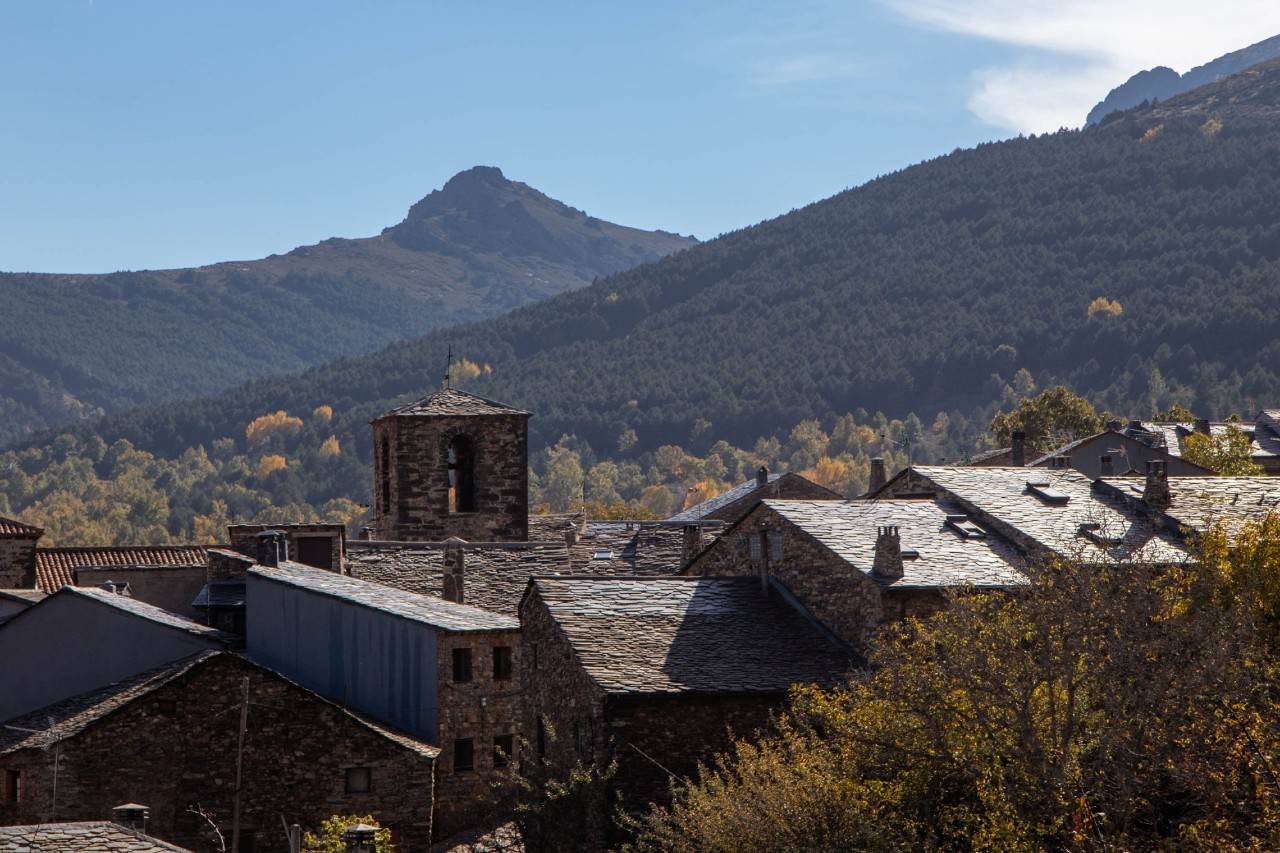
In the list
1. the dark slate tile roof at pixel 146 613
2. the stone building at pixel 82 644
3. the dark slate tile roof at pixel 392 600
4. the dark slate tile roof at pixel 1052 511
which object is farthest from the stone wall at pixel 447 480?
the dark slate tile roof at pixel 1052 511

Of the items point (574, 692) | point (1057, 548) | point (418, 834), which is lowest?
point (418, 834)

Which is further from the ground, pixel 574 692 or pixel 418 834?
pixel 574 692

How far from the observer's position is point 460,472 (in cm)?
5362

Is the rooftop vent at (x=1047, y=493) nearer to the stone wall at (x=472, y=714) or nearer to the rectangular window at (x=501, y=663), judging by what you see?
the stone wall at (x=472, y=714)

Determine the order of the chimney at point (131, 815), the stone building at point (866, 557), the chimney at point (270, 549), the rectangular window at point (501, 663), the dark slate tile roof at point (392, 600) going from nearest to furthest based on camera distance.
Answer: the chimney at point (131, 815) < the stone building at point (866, 557) < the dark slate tile roof at point (392, 600) < the rectangular window at point (501, 663) < the chimney at point (270, 549)

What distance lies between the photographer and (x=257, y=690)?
3091 centimetres

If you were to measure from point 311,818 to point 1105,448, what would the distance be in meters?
54.3

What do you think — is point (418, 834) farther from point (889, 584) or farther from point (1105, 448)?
point (1105, 448)

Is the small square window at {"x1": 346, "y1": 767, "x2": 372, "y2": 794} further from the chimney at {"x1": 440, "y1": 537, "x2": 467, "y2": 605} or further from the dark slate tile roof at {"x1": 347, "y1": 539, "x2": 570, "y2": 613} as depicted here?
the chimney at {"x1": 440, "y1": 537, "x2": 467, "y2": 605}

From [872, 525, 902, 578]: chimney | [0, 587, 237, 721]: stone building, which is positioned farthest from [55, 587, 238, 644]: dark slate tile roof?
[872, 525, 902, 578]: chimney

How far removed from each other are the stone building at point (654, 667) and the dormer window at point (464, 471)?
1820cm

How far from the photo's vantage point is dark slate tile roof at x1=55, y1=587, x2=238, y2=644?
37750 mm

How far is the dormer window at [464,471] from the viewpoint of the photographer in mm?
53000

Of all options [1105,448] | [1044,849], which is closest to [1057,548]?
[1044,849]
